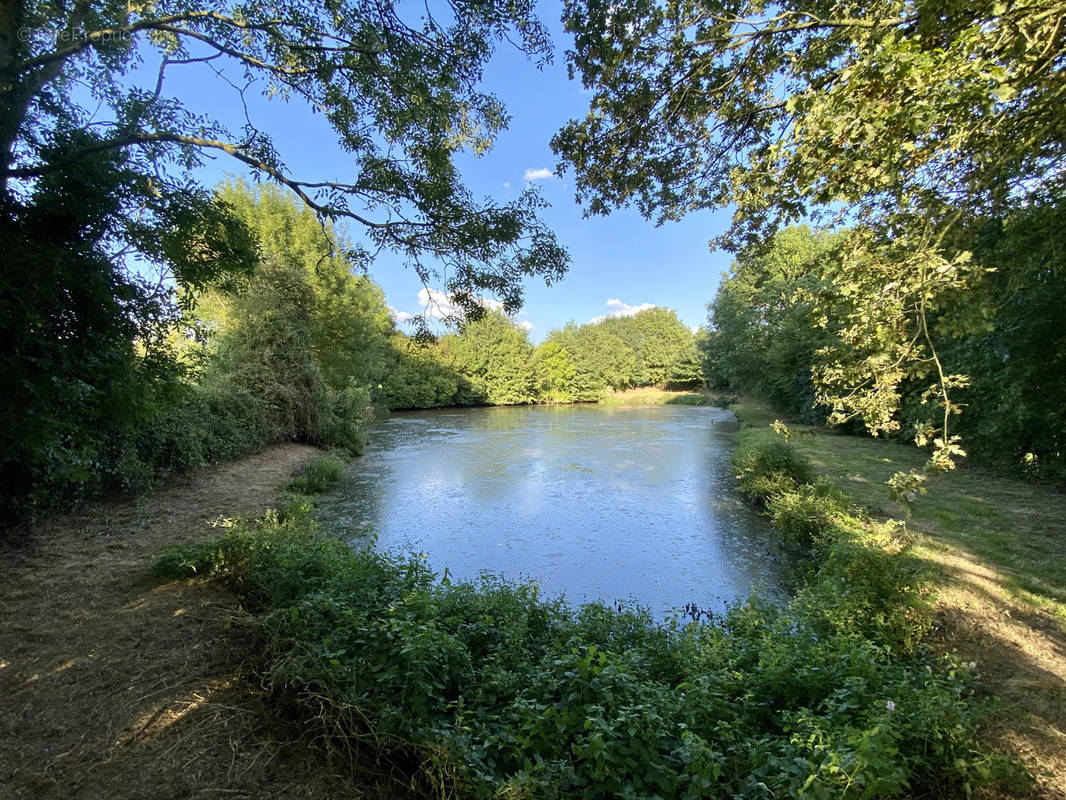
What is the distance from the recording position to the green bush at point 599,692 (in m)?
2.26

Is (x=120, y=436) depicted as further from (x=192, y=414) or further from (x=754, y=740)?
(x=754, y=740)

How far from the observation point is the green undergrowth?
7.47 ft

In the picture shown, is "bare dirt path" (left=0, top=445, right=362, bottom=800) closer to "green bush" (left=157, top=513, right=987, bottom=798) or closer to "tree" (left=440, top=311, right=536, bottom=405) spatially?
"green bush" (left=157, top=513, right=987, bottom=798)

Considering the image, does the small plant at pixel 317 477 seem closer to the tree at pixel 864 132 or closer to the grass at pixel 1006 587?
the tree at pixel 864 132

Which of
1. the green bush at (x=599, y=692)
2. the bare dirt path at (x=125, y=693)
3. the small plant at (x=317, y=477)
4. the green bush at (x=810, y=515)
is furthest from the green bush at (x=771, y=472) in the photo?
the small plant at (x=317, y=477)

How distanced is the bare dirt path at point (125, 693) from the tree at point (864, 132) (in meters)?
4.02

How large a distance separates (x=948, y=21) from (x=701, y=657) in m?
4.27

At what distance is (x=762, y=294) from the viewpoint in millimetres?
23734

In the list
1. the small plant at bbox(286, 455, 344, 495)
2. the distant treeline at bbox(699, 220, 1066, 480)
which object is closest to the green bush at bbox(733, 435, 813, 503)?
the distant treeline at bbox(699, 220, 1066, 480)

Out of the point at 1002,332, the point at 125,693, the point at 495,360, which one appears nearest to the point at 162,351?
the point at 125,693

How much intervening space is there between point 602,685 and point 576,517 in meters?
6.62

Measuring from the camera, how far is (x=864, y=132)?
7.57 ft

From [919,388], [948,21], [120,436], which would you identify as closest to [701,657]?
[948,21]

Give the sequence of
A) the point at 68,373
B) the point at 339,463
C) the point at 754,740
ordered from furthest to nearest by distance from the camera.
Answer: the point at 339,463
the point at 68,373
the point at 754,740
